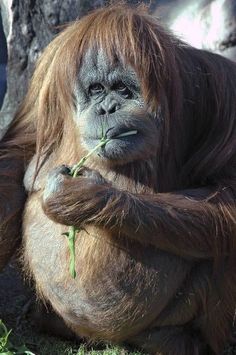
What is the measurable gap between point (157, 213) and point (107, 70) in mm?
494

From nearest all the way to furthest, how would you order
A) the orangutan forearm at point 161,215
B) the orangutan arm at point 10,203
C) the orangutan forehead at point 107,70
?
the orangutan forearm at point 161,215 < the orangutan forehead at point 107,70 < the orangutan arm at point 10,203

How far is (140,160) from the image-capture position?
3018 mm

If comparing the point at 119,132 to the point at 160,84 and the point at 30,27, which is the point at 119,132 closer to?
the point at 160,84

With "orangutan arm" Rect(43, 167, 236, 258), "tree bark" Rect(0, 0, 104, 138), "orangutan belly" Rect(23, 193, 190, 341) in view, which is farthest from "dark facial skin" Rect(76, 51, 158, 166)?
"tree bark" Rect(0, 0, 104, 138)

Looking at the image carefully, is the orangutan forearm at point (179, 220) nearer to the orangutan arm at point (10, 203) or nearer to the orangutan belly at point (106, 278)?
the orangutan belly at point (106, 278)

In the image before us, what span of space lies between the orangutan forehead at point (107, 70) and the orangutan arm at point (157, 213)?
13.5 inches

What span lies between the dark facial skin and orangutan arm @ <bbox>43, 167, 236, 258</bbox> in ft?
0.43

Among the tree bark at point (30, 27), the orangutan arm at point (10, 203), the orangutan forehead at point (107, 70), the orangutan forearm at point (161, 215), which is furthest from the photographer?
the tree bark at point (30, 27)

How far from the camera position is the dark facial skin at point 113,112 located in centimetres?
285

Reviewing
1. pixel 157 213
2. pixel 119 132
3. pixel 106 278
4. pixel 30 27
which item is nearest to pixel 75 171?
pixel 119 132

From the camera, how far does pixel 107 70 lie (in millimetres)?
2926

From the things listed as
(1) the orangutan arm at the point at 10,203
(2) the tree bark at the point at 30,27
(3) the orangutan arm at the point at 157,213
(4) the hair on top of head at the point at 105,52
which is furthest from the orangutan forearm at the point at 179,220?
(2) the tree bark at the point at 30,27

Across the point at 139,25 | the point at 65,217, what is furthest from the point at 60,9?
the point at 65,217

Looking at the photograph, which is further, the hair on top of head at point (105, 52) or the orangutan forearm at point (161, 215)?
the hair on top of head at point (105, 52)
